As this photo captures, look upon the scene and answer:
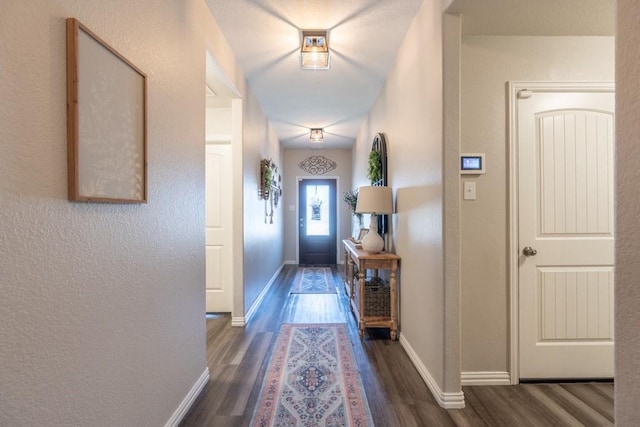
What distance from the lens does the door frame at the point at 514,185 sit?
2055 mm

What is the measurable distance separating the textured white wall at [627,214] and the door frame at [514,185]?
49.6 inches

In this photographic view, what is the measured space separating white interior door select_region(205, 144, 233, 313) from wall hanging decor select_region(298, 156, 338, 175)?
11.5 ft

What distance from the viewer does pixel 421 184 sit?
2.27 metres

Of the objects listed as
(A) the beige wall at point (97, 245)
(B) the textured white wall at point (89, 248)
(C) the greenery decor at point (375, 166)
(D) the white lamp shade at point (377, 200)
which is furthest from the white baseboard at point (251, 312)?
(C) the greenery decor at point (375, 166)

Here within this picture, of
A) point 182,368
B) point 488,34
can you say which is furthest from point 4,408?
point 488,34

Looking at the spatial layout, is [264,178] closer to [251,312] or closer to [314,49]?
[251,312]

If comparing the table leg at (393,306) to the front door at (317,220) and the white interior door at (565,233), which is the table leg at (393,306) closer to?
the white interior door at (565,233)

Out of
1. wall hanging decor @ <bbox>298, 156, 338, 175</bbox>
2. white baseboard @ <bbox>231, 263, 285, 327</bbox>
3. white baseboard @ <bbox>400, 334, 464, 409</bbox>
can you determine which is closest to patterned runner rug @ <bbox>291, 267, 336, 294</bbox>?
white baseboard @ <bbox>231, 263, 285, 327</bbox>

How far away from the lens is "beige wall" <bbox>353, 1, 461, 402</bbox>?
1.89 m

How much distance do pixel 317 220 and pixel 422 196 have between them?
487 cm

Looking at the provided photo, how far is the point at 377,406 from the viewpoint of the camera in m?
1.84

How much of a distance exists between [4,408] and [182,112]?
1451mm

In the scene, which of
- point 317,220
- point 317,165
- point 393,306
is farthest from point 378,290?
point 317,165

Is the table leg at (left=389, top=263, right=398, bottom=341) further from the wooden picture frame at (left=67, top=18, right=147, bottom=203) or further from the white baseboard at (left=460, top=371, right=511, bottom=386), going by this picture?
the wooden picture frame at (left=67, top=18, right=147, bottom=203)
